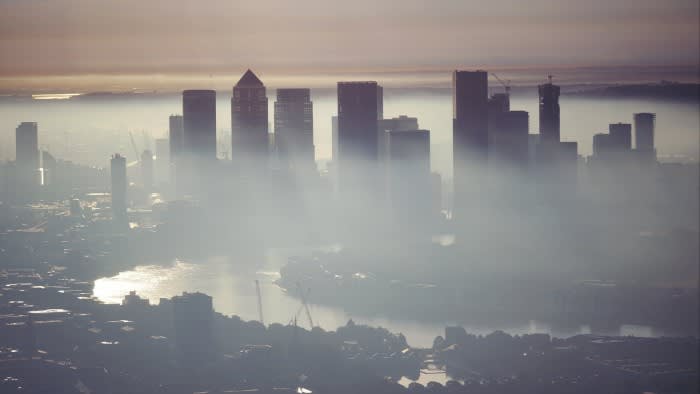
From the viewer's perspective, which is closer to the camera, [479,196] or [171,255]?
[479,196]

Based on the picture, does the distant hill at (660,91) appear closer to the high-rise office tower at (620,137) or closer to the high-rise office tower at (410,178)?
the high-rise office tower at (620,137)

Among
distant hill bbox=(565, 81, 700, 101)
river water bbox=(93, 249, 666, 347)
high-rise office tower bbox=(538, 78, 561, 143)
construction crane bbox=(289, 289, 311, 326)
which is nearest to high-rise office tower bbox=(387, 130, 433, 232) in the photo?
river water bbox=(93, 249, 666, 347)

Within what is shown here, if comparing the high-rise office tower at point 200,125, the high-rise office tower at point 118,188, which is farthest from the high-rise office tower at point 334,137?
the high-rise office tower at point 118,188

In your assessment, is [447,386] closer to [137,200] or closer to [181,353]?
[181,353]

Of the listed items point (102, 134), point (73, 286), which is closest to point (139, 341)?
point (73, 286)

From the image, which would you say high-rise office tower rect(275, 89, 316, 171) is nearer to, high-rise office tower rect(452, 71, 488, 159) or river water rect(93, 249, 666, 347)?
river water rect(93, 249, 666, 347)

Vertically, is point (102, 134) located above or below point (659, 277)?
above

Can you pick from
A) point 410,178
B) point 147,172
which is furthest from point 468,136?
point 147,172
